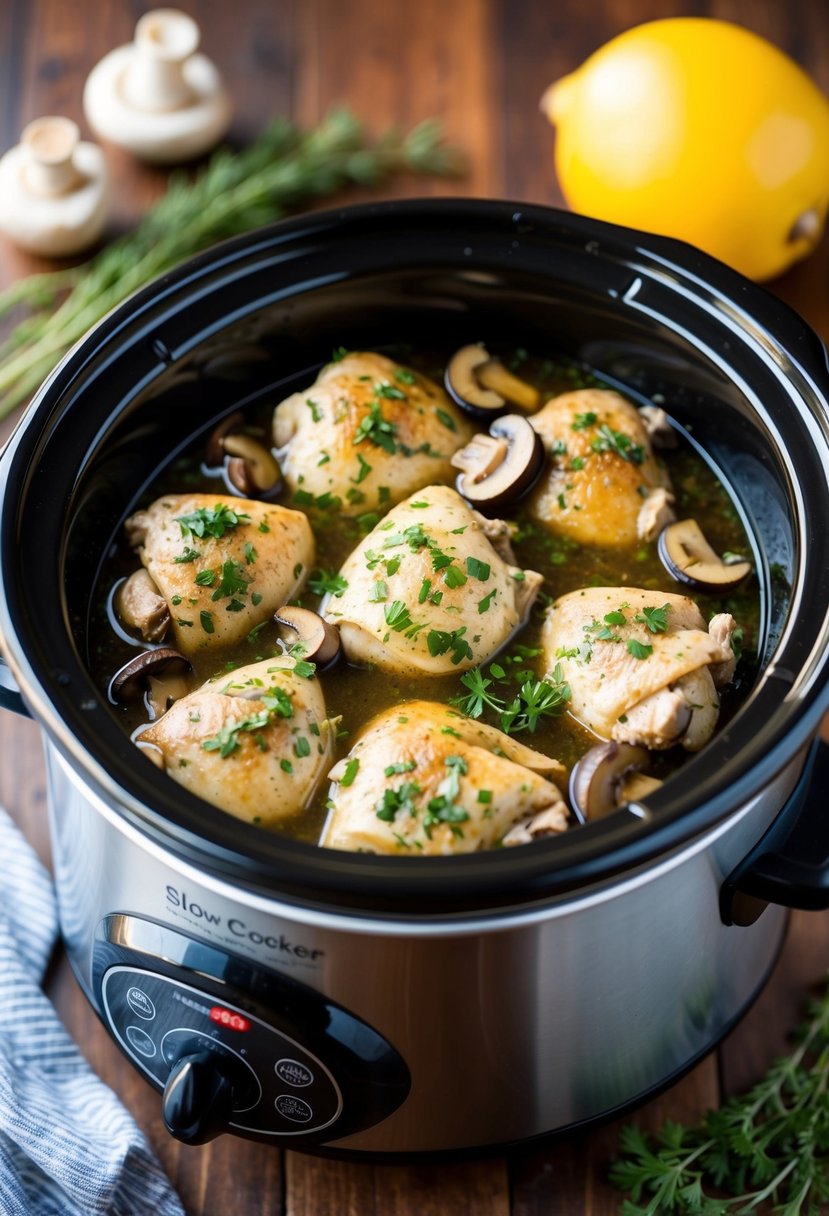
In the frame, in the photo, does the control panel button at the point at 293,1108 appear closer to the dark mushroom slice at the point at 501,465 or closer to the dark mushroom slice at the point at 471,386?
the dark mushroom slice at the point at 501,465

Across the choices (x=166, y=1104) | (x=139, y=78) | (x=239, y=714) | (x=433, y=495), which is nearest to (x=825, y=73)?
(x=139, y=78)

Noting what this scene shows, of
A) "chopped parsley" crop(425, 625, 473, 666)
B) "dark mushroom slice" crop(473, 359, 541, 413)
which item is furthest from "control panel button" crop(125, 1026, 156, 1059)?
"dark mushroom slice" crop(473, 359, 541, 413)

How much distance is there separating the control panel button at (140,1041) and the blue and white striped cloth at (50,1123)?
0.22 metres

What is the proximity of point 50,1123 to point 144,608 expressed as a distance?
85 cm

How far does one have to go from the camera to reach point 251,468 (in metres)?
2.49

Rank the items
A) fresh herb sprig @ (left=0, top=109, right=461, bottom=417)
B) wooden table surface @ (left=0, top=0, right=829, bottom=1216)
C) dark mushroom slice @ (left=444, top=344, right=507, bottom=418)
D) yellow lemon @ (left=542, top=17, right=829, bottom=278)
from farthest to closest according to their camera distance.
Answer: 1. wooden table surface @ (left=0, top=0, right=829, bottom=1216)
2. fresh herb sprig @ (left=0, top=109, right=461, bottom=417)
3. yellow lemon @ (left=542, top=17, right=829, bottom=278)
4. dark mushroom slice @ (left=444, top=344, right=507, bottom=418)

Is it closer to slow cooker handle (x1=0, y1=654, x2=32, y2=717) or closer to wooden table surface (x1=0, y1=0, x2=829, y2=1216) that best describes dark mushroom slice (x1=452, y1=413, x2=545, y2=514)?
slow cooker handle (x1=0, y1=654, x2=32, y2=717)

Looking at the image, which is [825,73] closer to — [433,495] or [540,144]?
[540,144]

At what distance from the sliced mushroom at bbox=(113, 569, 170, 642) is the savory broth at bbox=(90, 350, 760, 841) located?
0.03 meters

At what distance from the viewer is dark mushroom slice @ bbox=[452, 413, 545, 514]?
8.03ft

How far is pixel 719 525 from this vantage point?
8.16ft

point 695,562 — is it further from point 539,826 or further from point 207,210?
point 207,210

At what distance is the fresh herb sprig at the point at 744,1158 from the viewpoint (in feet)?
7.45

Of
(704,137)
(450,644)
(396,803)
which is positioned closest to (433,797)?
(396,803)
